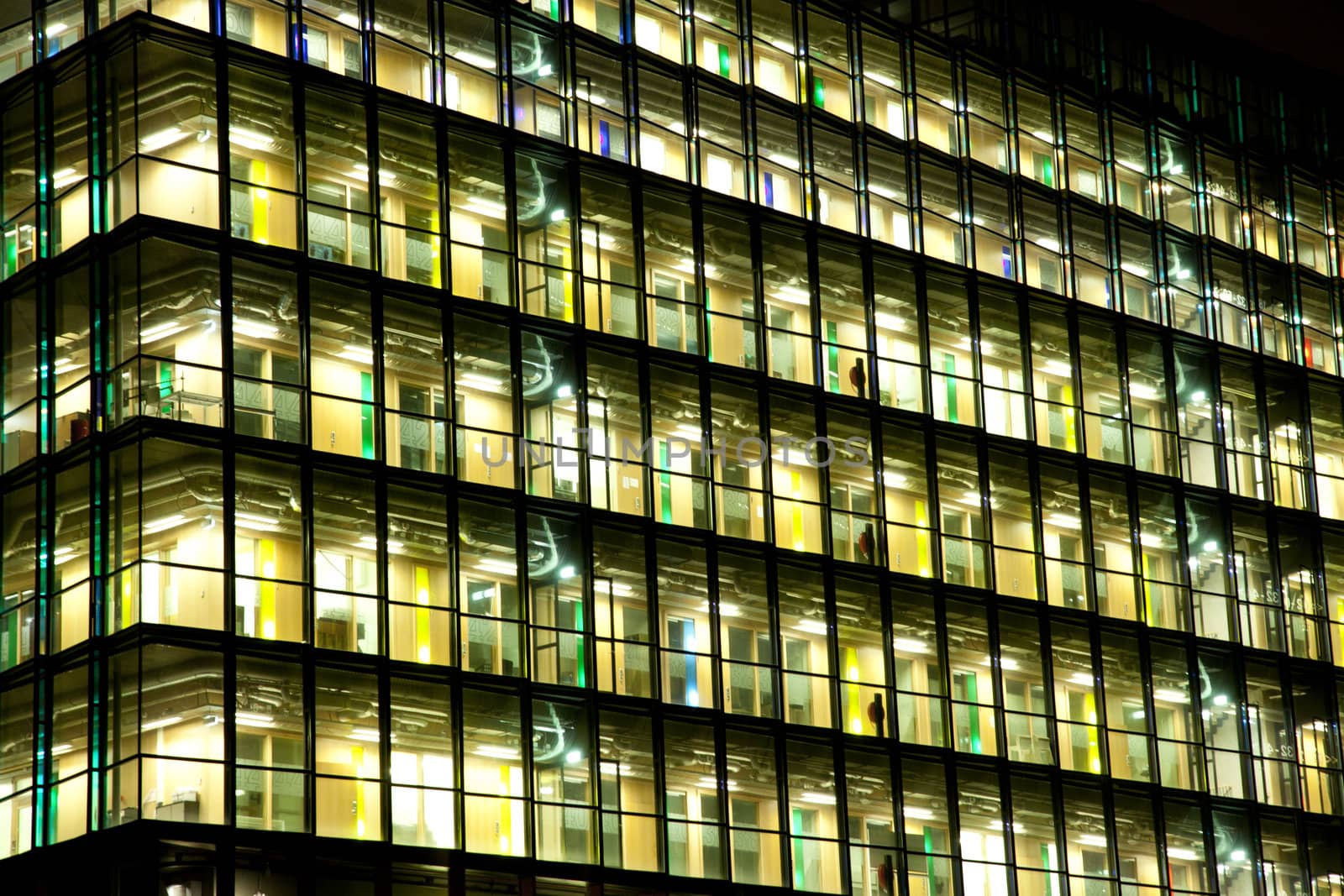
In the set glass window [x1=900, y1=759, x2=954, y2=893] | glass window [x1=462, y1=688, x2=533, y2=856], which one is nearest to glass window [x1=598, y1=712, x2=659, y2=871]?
glass window [x1=462, y1=688, x2=533, y2=856]

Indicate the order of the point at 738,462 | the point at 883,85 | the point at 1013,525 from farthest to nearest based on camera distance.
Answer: the point at 883,85 < the point at 1013,525 < the point at 738,462

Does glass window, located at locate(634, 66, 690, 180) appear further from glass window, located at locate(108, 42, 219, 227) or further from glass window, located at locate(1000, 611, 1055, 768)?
glass window, located at locate(1000, 611, 1055, 768)

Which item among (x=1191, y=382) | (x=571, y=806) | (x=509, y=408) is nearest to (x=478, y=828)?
(x=571, y=806)

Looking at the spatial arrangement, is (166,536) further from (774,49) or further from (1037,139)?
(1037,139)

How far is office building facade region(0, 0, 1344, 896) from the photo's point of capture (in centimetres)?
4197

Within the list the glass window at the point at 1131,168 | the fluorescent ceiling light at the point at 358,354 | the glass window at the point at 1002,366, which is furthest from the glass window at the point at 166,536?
the glass window at the point at 1131,168

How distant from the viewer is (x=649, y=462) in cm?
4872

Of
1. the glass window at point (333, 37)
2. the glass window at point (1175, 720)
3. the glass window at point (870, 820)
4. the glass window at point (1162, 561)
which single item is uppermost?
the glass window at point (333, 37)

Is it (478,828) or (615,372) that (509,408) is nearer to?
(615,372)

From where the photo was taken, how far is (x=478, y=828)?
43.6 meters

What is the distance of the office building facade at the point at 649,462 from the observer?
138ft

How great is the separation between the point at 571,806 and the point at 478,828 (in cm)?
215

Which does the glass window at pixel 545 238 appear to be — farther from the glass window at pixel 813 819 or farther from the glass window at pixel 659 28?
the glass window at pixel 813 819

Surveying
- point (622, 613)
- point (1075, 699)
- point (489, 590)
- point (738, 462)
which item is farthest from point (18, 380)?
point (1075, 699)
